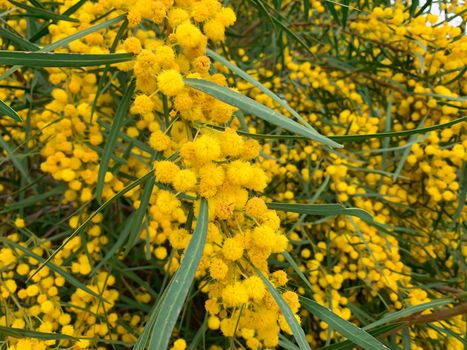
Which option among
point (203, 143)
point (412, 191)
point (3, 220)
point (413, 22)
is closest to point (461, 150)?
point (412, 191)

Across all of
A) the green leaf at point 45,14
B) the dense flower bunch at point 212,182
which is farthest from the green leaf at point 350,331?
the green leaf at point 45,14

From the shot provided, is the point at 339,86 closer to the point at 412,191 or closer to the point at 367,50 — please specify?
the point at 367,50

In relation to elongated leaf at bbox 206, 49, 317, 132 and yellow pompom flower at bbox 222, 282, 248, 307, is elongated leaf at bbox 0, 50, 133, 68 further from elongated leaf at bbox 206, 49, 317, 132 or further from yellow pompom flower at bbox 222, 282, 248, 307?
yellow pompom flower at bbox 222, 282, 248, 307

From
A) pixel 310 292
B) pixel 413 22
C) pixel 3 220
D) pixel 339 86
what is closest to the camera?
pixel 310 292

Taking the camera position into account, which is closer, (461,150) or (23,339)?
(23,339)

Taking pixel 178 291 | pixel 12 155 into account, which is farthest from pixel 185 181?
pixel 12 155

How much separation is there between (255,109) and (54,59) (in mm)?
279

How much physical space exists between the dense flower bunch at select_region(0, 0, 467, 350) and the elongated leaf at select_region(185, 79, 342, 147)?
48 mm

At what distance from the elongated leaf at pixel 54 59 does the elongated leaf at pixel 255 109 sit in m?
0.15

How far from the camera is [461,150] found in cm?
117

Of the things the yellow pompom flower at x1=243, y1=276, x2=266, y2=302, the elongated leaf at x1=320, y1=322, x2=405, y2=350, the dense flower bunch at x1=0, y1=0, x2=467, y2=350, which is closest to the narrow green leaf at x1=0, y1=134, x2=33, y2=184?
the dense flower bunch at x1=0, y1=0, x2=467, y2=350

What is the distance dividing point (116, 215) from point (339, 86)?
916 mm

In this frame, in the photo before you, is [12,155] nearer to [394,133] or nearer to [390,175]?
[394,133]

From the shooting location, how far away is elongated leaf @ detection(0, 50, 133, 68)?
53 cm
